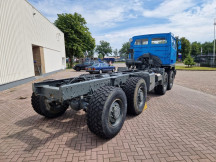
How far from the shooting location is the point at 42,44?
49.9 feet

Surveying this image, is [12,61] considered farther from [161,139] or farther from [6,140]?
[161,139]

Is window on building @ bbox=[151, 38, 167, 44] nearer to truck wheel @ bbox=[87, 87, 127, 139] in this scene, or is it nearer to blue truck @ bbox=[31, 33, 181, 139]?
blue truck @ bbox=[31, 33, 181, 139]

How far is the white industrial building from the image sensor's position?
339 inches

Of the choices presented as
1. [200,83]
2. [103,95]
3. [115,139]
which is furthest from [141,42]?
[200,83]

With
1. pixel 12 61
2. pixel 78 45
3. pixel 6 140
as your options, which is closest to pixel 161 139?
pixel 6 140

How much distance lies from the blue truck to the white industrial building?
21.5ft

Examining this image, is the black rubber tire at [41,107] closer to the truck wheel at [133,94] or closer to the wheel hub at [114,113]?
the wheel hub at [114,113]

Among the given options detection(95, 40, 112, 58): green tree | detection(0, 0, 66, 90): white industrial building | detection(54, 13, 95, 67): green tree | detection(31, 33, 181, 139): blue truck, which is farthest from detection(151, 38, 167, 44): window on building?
detection(95, 40, 112, 58): green tree

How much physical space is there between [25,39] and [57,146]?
445 inches

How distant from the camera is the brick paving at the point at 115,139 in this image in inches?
97.7

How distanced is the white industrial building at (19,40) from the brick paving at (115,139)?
5938 mm

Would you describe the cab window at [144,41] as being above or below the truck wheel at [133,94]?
above

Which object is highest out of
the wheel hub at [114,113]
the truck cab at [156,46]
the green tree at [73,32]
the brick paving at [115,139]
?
the green tree at [73,32]

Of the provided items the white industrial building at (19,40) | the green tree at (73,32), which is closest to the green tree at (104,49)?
the green tree at (73,32)
